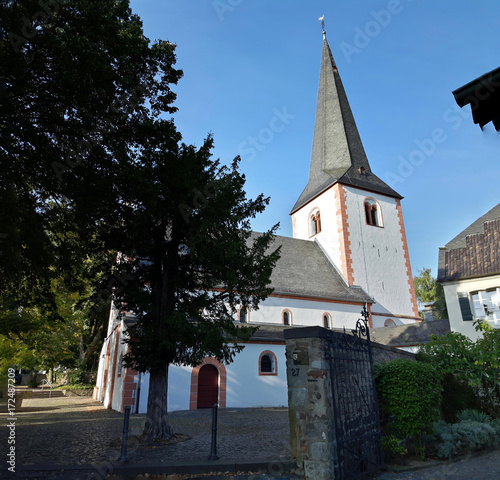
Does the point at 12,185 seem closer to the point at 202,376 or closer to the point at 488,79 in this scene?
the point at 488,79

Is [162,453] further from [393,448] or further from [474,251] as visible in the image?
[474,251]

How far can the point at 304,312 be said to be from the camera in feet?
71.8

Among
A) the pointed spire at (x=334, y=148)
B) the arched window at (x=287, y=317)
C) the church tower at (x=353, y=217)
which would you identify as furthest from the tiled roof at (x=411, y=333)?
the pointed spire at (x=334, y=148)

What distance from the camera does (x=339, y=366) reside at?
612cm

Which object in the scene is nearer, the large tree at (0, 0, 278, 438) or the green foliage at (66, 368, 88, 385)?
the large tree at (0, 0, 278, 438)

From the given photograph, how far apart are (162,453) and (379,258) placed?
896 inches

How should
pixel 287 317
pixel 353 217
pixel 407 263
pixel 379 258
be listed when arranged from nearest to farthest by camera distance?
1. pixel 287 317
2. pixel 379 258
3. pixel 353 217
4. pixel 407 263

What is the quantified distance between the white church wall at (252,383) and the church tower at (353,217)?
29.7ft

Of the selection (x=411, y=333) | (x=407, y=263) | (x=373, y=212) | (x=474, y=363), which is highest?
(x=373, y=212)

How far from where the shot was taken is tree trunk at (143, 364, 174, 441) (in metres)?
8.84

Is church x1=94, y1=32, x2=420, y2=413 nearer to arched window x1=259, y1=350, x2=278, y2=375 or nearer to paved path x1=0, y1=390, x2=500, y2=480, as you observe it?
arched window x1=259, y1=350, x2=278, y2=375

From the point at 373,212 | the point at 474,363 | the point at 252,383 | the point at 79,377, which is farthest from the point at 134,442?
the point at 79,377

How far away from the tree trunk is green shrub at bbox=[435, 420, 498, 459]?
5.98 metres

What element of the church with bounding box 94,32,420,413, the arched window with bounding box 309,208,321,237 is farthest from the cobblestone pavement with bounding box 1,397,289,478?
the arched window with bounding box 309,208,321,237
